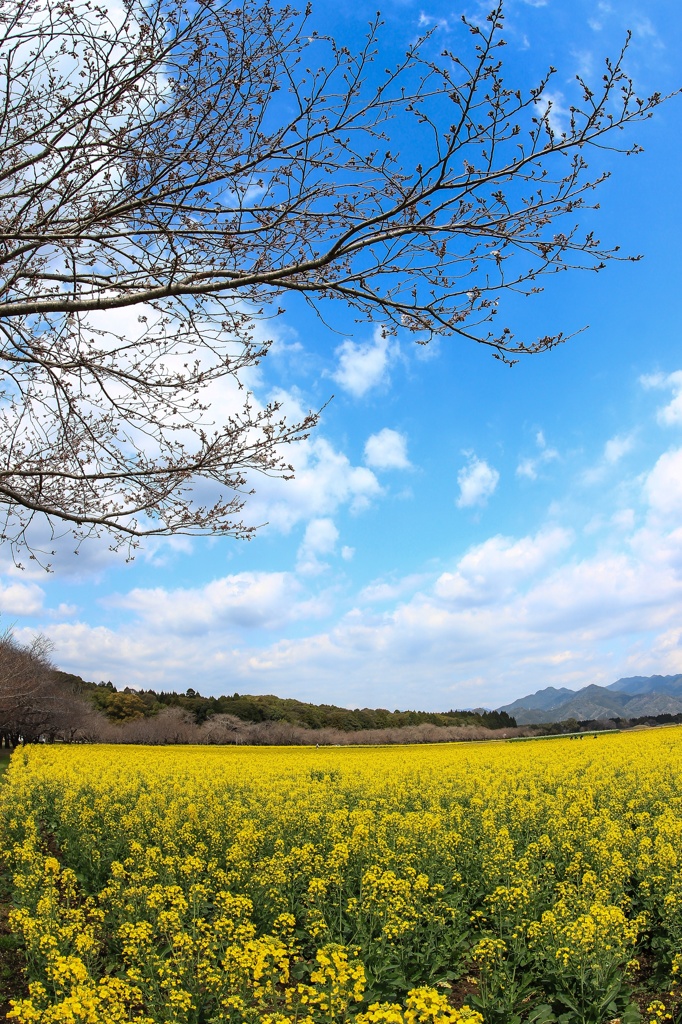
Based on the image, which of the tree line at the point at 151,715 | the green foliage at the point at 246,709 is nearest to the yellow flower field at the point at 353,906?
the tree line at the point at 151,715

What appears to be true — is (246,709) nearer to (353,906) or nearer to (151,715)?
(151,715)

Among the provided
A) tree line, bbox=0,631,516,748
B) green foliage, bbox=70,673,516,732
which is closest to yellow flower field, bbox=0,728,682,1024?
tree line, bbox=0,631,516,748

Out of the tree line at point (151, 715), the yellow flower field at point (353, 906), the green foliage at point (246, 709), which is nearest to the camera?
the yellow flower field at point (353, 906)

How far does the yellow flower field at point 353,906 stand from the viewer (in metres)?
5.26

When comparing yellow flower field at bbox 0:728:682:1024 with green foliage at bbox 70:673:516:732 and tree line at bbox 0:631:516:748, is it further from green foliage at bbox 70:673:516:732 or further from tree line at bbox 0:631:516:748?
green foliage at bbox 70:673:516:732

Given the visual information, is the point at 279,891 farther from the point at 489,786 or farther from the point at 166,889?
the point at 489,786

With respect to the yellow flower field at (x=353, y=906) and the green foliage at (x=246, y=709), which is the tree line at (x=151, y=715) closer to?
the green foliage at (x=246, y=709)

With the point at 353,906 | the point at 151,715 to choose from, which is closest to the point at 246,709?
the point at 151,715

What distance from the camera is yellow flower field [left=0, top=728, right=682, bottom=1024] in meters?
5.26

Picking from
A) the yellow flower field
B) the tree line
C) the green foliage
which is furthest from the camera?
the green foliage

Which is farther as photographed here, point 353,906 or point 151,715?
point 151,715

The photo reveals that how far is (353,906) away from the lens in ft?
22.8

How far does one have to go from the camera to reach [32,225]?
4910 mm

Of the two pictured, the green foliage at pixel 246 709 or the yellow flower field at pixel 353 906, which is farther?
the green foliage at pixel 246 709
